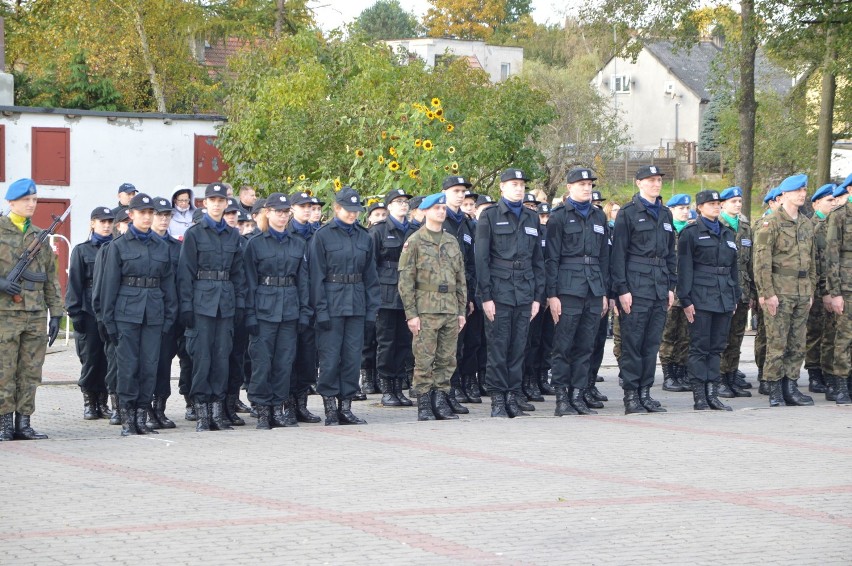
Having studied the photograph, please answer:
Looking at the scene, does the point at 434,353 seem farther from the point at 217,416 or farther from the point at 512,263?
the point at 217,416

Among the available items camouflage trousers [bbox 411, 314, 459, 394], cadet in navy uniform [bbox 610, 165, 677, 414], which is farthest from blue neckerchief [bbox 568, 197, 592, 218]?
camouflage trousers [bbox 411, 314, 459, 394]

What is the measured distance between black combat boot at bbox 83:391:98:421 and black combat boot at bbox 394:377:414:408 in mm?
2866

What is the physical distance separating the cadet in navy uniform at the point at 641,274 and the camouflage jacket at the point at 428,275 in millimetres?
1530

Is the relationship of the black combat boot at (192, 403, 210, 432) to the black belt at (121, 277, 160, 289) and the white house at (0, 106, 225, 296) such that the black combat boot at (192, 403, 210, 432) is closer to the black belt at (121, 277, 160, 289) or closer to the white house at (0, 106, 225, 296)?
the black belt at (121, 277, 160, 289)

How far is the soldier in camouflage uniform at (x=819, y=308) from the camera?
14.0 meters

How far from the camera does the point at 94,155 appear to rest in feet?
80.4

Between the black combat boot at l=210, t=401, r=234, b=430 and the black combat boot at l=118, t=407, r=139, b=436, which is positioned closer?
the black combat boot at l=118, t=407, r=139, b=436

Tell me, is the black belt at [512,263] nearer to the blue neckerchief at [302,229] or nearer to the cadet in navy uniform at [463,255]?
the cadet in navy uniform at [463,255]

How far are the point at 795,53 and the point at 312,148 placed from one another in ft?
35.5

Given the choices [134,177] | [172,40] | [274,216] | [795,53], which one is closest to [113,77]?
Answer: [172,40]

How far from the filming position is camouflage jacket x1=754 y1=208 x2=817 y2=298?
13.2m

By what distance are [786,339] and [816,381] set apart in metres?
1.78

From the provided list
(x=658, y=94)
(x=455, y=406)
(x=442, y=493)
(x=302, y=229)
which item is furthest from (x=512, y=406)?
(x=658, y=94)

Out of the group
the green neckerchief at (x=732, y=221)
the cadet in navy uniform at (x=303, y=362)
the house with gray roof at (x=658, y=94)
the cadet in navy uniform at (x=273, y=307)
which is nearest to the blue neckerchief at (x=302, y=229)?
the cadet in navy uniform at (x=303, y=362)
